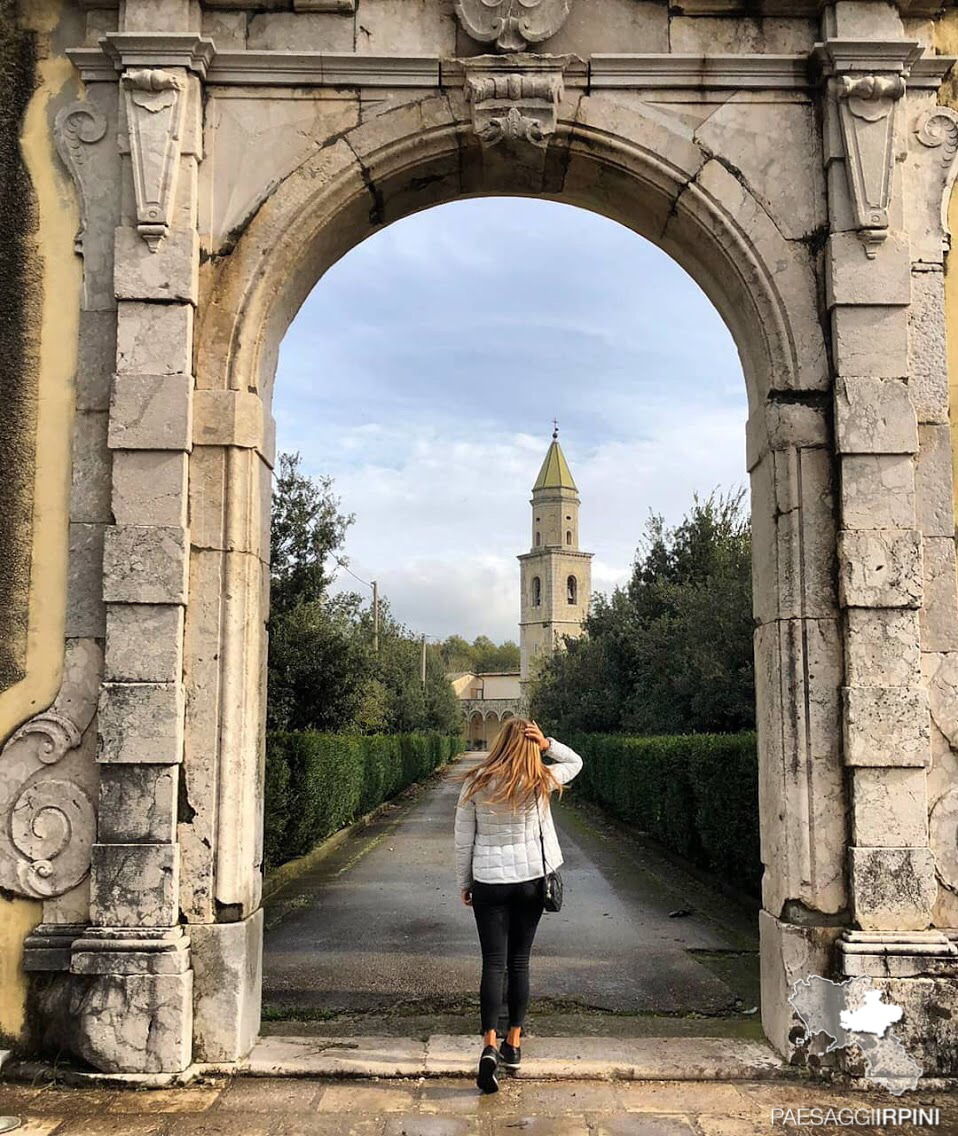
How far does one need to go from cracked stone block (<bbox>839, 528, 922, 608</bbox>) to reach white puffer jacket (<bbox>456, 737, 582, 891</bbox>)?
174 cm

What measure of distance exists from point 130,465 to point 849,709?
12.3 ft

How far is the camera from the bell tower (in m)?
78.8

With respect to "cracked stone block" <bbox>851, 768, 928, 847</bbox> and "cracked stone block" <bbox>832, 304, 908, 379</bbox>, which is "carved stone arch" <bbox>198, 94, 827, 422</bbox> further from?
"cracked stone block" <bbox>851, 768, 928, 847</bbox>

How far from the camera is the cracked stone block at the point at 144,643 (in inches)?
204

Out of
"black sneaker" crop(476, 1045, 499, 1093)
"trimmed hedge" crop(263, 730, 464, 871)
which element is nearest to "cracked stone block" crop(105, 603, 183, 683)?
"black sneaker" crop(476, 1045, 499, 1093)

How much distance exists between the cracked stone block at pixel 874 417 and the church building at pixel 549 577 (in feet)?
227

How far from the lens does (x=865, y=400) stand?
5.34 metres

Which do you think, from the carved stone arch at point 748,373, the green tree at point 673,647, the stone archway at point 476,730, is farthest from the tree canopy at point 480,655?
the carved stone arch at point 748,373

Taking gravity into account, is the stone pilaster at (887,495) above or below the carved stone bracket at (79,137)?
below

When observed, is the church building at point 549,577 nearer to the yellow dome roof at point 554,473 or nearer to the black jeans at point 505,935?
the yellow dome roof at point 554,473

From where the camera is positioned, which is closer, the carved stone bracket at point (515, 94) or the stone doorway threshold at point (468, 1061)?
the stone doorway threshold at point (468, 1061)

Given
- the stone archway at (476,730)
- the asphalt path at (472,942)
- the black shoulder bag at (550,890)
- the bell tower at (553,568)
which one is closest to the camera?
the black shoulder bag at (550,890)

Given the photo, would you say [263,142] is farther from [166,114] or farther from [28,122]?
[28,122]

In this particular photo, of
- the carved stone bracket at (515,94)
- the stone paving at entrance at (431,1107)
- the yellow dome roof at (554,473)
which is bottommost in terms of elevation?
the stone paving at entrance at (431,1107)
